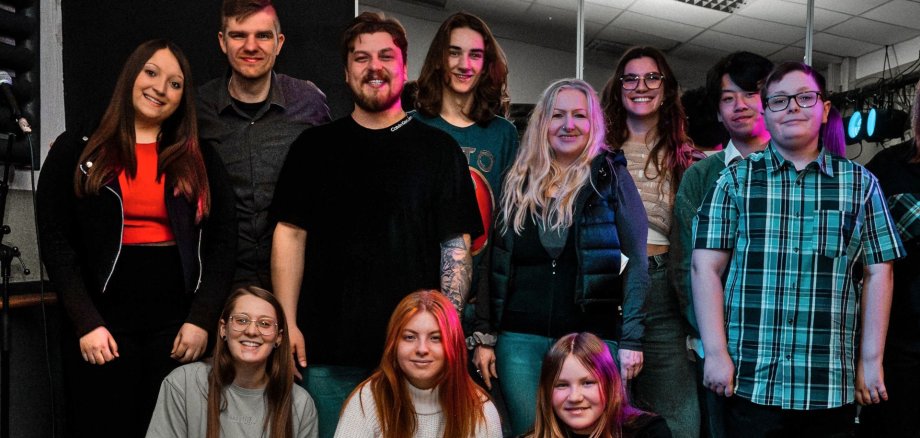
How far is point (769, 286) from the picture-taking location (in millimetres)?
2191

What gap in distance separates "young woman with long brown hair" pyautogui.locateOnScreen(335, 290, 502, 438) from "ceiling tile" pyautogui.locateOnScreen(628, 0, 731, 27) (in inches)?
157

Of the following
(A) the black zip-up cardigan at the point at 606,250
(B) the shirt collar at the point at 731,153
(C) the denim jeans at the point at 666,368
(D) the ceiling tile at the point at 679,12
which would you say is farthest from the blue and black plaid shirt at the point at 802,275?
(D) the ceiling tile at the point at 679,12

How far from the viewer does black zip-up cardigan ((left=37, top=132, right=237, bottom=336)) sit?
2250mm

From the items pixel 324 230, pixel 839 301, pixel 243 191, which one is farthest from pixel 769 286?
pixel 243 191

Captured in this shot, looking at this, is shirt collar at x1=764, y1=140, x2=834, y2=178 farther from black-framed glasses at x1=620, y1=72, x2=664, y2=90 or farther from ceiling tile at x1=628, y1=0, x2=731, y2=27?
ceiling tile at x1=628, y1=0, x2=731, y2=27

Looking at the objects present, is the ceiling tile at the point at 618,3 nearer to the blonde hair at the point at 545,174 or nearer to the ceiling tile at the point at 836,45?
the ceiling tile at the point at 836,45

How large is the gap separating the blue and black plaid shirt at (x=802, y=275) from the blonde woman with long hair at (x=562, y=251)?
328 millimetres

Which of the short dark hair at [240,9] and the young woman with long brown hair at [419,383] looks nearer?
the young woman with long brown hair at [419,383]

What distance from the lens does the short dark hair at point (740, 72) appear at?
2832 millimetres

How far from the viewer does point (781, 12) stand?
6.08 m

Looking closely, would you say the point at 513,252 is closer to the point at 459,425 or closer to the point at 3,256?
the point at 459,425

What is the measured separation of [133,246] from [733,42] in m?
4.98

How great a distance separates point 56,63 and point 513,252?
6.74ft

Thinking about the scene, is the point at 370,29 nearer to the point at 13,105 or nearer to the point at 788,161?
the point at 13,105
